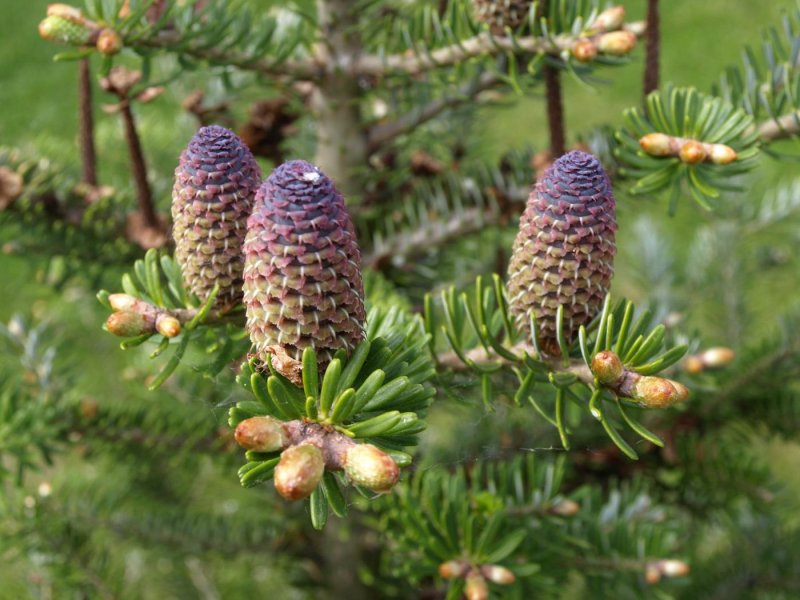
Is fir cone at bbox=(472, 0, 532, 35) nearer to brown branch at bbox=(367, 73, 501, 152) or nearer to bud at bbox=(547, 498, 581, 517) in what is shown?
brown branch at bbox=(367, 73, 501, 152)

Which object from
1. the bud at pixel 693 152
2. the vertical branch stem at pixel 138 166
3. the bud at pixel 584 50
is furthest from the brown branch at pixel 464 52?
the vertical branch stem at pixel 138 166

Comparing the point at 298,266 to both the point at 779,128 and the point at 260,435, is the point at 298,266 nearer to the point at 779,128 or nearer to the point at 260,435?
the point at 260,435

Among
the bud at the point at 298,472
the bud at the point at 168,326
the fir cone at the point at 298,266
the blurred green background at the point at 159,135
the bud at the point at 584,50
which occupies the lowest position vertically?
the blurred green background at the point at 159,135

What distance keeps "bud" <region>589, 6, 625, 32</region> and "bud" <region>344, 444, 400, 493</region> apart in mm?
377

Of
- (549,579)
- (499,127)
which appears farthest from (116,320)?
(499,127)

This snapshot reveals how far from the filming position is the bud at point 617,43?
538 mm

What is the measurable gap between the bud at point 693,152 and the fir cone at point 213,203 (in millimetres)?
293

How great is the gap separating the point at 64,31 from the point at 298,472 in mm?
386

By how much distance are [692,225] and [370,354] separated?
2487 millimetres

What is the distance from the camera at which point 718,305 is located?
1.37 meters

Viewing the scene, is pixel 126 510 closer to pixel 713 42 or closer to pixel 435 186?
pixel 435 186

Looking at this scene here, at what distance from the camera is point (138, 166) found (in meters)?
0.67

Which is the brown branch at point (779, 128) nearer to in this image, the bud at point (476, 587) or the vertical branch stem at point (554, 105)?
the vertical branch stem at point (554, 105)

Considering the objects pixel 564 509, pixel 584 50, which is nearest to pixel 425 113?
pixel 584 50
